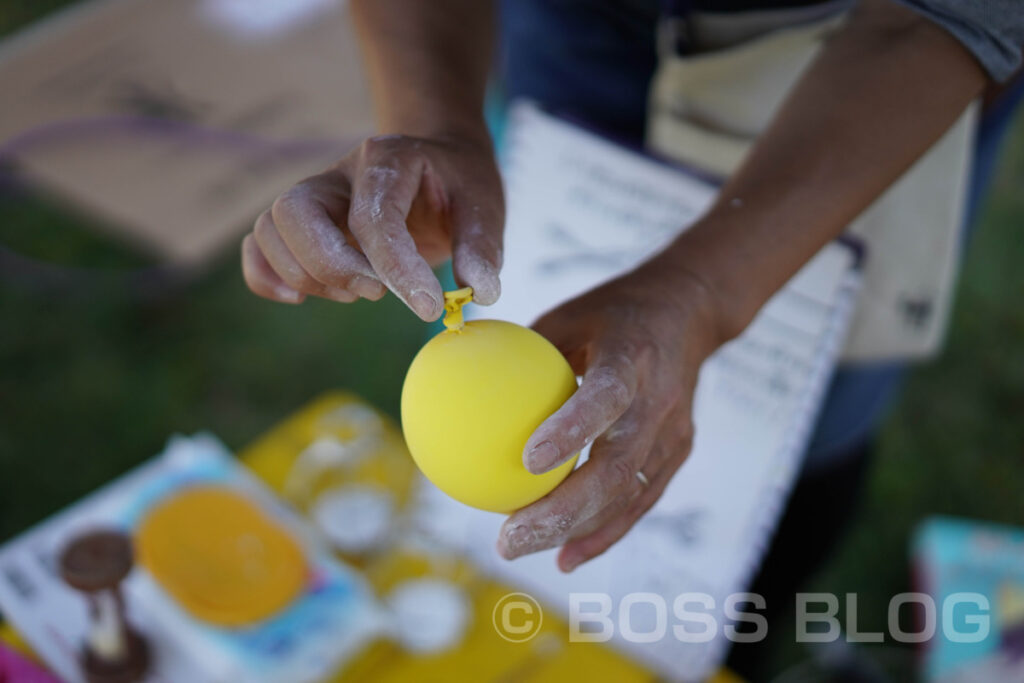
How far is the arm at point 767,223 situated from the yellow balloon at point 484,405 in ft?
0.21

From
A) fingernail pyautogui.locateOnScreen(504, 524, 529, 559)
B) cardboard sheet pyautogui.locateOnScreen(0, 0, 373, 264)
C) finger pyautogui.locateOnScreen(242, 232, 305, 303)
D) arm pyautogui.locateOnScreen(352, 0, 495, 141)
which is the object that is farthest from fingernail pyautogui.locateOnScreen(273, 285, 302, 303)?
cardboard sheet pyautogui.locateOnScreen(0, 0, 373, 264)

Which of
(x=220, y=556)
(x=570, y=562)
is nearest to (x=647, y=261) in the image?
(x=570, y=562)

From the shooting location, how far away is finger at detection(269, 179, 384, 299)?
75 centimetres

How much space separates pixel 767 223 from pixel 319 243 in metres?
0.47

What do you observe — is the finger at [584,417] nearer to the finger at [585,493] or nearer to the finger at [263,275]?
the finger at [585,493]

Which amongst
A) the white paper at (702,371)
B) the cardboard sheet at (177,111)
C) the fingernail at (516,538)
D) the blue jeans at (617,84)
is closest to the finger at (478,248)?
the fingernail at (516,538)

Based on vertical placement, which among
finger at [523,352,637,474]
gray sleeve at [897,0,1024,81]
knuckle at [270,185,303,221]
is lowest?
finger at [523,352,637,474]

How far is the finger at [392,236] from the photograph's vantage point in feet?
2.37

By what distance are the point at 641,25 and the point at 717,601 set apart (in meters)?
0.88

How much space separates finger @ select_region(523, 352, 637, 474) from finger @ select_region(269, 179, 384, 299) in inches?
7.9

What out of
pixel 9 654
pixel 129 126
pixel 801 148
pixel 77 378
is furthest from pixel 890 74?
pixel 129 126

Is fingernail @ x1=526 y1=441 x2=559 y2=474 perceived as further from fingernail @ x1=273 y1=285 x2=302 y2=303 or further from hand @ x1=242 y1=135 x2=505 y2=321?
fingernail @ x1=273 y1=285 x2=302 y2=303

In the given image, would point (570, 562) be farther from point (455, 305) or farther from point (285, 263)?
point (285, 263)

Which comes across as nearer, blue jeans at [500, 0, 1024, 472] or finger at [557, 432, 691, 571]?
finger at [557, 432, 691, 571]
